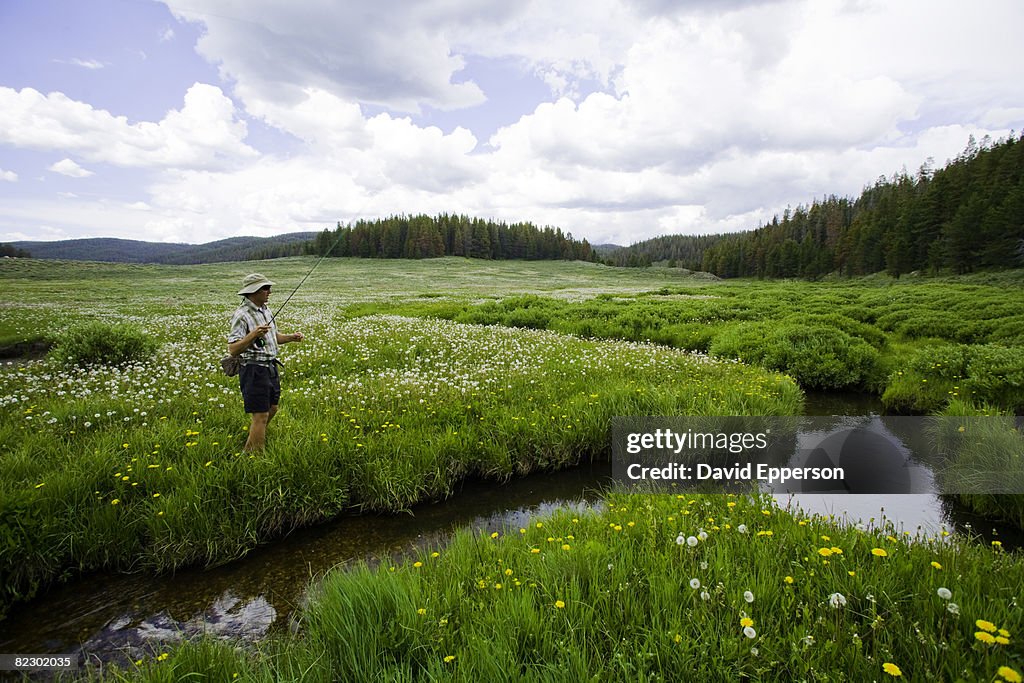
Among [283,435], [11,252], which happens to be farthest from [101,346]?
[11,252]

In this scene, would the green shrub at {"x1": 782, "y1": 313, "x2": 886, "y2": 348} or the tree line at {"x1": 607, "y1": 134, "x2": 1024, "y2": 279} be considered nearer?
the green shrub at {"x1": 782, "y1": 313, "x2": 886, "y2": 348}

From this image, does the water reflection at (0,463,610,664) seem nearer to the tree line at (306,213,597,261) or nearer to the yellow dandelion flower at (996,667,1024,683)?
the yellow dandelion flower at (996,667,1024,683)

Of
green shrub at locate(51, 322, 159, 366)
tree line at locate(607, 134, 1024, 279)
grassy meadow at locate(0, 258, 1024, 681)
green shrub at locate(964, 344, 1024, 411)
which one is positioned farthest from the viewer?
tree line at locate(607, 134, 1024, 279)

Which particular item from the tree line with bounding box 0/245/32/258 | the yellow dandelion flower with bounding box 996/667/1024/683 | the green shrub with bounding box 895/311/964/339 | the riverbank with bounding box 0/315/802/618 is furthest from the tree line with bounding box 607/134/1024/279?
the tree line with bounding box 0/245/32/258

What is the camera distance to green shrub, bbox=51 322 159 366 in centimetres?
1112

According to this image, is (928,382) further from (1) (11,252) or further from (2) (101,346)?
(1) (11,252)

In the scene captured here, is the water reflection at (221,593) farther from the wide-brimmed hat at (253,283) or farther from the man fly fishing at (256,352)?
the wide-brimmed hat at (253,283)

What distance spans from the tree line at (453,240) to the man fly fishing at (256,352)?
111 metres

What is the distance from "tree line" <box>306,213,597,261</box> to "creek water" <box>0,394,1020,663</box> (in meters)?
113

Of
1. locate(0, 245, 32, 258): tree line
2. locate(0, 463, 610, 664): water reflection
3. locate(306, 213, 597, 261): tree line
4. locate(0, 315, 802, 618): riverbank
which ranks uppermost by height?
locate(306, 213, 597, 261): tree line

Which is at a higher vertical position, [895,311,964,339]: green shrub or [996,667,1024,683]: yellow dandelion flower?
[895,311,964,339]: green shrub

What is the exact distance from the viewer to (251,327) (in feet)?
20.4

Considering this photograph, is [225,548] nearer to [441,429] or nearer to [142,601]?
[142,601]

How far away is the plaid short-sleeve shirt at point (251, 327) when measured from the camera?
240 inches
